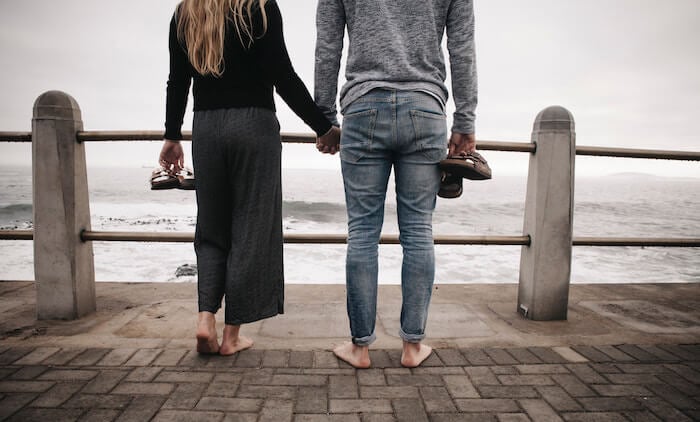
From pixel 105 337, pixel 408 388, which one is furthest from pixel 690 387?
Result: pixel 105 337

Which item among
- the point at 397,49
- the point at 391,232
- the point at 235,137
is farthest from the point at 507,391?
the point at 391,232

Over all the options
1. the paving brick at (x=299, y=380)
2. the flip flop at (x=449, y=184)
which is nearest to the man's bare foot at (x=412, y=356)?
the paving brick at (x=299, y=380)

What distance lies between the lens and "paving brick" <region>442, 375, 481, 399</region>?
5.33 feet

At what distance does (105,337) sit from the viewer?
2.15 m

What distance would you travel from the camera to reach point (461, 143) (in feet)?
6.07

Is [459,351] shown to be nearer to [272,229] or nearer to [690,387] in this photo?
[690,387]

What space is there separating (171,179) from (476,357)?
1.70 m

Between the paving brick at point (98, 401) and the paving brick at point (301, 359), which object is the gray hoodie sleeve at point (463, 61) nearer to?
the paving brick at point (301, 359)

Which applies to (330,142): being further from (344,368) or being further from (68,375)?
(68,375)

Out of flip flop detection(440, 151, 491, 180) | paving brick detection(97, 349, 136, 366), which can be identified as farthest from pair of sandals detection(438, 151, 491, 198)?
paving brick detection(97, 349, 136, 366)

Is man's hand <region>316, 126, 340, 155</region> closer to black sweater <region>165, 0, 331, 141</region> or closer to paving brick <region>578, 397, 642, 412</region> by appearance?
black sweater <region>165, 0, 331, 141</region>

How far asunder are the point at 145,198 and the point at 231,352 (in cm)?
1873

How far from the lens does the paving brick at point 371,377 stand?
1.72m

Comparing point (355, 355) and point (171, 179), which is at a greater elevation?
point (171, 179)
